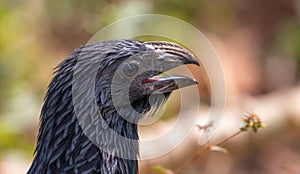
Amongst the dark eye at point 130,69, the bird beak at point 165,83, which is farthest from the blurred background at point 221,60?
the dark eye at point 130,69

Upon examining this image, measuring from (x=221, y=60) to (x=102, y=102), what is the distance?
5.50 meters

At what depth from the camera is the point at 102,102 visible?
209 inches

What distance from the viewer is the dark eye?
17.7 feet

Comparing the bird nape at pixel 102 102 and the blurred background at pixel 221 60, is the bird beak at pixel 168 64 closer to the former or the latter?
the bird nape at pixel 102 102

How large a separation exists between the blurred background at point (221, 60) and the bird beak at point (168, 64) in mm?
3090

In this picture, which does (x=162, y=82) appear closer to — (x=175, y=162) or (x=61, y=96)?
(x=61, y=96)

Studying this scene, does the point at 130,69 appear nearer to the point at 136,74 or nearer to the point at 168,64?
the point at 136,74

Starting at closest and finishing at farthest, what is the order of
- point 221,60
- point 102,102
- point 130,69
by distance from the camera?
point 102,102, point 130,69, point 221,60

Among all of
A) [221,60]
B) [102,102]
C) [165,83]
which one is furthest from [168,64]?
[221,60]

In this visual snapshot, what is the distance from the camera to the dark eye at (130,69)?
5406 mm

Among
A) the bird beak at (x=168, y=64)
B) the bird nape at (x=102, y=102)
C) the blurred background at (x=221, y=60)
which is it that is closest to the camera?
the bird nape at (x=102, y=102)

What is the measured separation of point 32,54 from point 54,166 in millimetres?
5338

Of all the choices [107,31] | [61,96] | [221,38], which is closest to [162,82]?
[61,96]

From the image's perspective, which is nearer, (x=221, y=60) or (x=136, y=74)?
(x=136, y=74)
